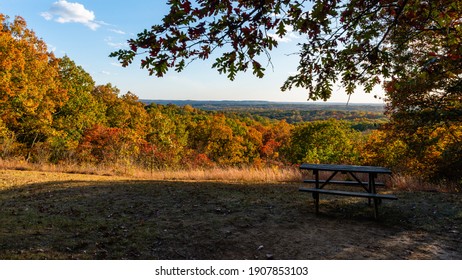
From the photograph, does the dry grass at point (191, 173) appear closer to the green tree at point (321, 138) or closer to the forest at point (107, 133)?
the forest at point (107, 133)

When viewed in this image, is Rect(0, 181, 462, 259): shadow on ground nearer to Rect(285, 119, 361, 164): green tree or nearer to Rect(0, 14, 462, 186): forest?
Rect(0, 14, 462, 186): forest

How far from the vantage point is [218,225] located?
5.15 meters

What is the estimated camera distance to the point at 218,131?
53031mm

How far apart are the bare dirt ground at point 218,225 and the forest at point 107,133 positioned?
18.3 feet

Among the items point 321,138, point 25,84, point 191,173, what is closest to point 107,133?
point 25,84

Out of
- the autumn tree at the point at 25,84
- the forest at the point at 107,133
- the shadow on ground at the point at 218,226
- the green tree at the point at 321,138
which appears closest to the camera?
the shadow on ground at the point at 218,226

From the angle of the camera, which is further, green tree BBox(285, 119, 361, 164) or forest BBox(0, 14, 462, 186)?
green tree BBox(285, 119, 361, 164)

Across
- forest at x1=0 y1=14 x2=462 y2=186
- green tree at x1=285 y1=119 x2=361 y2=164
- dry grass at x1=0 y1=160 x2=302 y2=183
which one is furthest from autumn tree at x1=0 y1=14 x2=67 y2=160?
green tree at x1=285 y1=119 x2=361 y2=164

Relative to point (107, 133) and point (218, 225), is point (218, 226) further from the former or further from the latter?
point (107, 133)

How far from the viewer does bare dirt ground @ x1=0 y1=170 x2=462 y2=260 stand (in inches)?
162

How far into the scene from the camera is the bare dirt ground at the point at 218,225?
13.5ft

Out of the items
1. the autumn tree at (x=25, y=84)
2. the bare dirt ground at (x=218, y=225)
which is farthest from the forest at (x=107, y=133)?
the bare dirt ground at (x=218, y=225)

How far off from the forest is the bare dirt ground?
559cm

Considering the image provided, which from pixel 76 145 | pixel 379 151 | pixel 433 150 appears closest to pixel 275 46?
pixel 433 150
